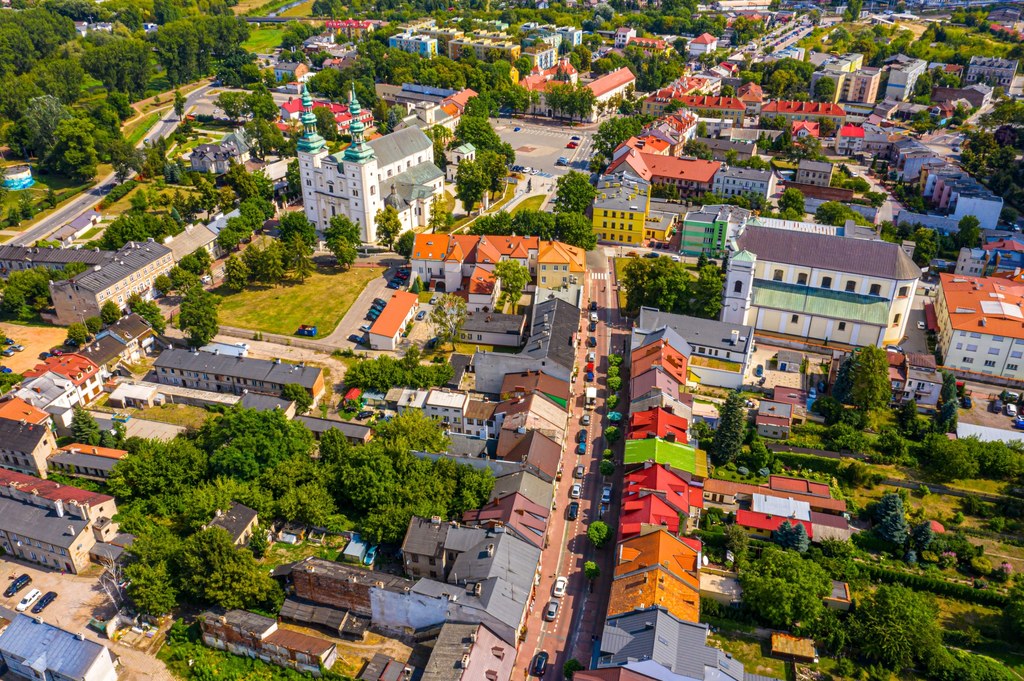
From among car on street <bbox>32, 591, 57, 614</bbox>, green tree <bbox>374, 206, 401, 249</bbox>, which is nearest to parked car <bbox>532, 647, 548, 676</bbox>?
car on street <bbox>32, 591, 57, 614</bbox>

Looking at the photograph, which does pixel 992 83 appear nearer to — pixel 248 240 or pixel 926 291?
pixel 926 291

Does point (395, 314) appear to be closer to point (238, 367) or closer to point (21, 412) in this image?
point (238, 367)

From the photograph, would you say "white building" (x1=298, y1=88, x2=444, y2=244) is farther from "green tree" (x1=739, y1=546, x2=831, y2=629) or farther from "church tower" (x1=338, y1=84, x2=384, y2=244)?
"green tree" (x1=739, y1=546, x2=831, y2=629)

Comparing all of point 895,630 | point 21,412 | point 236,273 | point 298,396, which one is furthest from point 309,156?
point 895,630

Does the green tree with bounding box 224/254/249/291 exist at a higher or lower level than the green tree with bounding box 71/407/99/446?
higher

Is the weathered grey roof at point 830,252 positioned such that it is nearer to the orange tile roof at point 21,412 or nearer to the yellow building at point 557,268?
the yellow building at point 557,268

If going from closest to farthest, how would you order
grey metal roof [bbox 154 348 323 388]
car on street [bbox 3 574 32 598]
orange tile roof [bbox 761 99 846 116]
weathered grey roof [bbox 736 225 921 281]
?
car on street [bbox 3 574 32 598], grey metal roof [bbox 154 348 323 388], weathered grey roof [bbox 736 225 921 281], orange tile roof [bbox 761 99 846 116]
